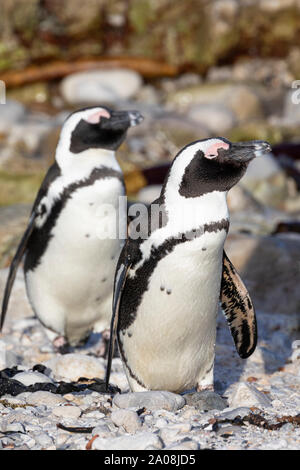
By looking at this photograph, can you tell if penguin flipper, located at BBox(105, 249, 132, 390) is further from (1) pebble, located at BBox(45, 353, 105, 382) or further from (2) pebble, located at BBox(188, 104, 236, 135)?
(2) pebble, located at BBox(188, 104, 236, 135)

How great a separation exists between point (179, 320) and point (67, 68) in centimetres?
1193

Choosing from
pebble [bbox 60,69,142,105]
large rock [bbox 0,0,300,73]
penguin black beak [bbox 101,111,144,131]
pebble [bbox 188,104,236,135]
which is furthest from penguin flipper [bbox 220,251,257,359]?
large rock [bbox 0,0,300,73]

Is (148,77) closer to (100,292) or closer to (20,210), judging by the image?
(20,210)

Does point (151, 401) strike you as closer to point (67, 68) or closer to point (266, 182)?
point (266, 182)

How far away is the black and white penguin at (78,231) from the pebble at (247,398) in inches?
45.7

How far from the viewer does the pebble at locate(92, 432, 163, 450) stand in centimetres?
246

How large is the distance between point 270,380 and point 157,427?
1.07 m

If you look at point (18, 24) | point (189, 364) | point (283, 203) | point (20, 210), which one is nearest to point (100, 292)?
point (189, 364)

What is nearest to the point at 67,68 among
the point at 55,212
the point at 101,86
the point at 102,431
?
the point at 101,86

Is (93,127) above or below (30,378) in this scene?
above

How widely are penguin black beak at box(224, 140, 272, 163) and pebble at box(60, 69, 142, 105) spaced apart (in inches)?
401

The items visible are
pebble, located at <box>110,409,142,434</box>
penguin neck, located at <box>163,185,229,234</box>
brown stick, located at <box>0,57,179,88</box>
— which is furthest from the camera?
brown stick, located at <box>0,57,179,88</box>

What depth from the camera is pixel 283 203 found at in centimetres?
877

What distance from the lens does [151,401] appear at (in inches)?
114
